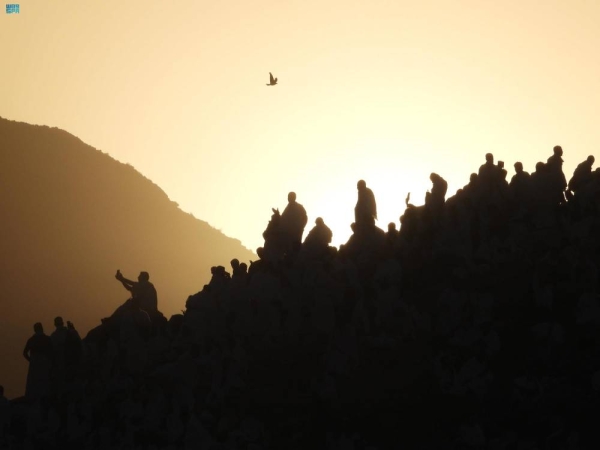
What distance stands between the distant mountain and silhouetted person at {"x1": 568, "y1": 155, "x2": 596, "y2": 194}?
307 ft

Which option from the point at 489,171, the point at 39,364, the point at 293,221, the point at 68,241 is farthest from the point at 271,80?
the point at 68,241

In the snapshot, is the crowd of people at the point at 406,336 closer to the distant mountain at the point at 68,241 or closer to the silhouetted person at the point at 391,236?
the silhouetted person at the point at 391,236

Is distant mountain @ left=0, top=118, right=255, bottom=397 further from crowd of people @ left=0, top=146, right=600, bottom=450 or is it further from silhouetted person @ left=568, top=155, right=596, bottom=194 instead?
silhouetted person @ left=568, top=155, right=596, bottom=194

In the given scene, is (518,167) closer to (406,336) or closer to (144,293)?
(406,336)

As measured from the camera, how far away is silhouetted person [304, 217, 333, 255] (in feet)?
82.6

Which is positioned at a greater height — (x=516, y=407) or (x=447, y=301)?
(x=447, y=301)

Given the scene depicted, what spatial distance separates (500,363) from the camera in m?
23.2

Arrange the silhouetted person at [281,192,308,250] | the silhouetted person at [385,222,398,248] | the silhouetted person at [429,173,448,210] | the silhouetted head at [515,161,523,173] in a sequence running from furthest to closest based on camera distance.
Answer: the silhouetted person at [281,192,308,250]
the silhouetted person at [385,222,398,248]
the silhouetted person at [429,173,448,210]
the silhouetted head at [515,161,523,173]

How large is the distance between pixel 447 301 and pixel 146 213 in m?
175

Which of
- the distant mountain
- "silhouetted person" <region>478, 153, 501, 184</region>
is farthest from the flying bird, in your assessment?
the distant mountain

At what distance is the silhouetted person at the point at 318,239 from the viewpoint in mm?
25188

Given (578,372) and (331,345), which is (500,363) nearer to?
(578,372)

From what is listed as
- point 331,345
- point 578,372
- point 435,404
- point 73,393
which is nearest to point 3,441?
point 73,393

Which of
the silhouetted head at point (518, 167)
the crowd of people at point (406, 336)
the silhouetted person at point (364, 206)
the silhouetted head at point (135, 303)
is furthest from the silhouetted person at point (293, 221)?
the silhouetted head at point (135, 303)
